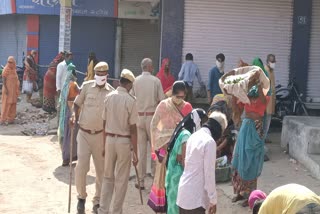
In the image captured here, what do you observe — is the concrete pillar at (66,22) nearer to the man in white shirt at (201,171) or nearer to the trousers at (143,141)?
the trousers at (143,141)

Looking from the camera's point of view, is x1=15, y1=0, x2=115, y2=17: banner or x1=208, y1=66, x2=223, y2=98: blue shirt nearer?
x1=208, y1=66, x2=223, y2=98: blue shirt

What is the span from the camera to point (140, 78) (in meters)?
8.05

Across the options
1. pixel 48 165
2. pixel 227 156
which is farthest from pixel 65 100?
pixel 227 156

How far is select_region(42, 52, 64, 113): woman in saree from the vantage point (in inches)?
555

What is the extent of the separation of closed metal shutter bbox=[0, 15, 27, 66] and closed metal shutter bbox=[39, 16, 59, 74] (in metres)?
0.87

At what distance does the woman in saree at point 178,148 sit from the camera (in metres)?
5.10

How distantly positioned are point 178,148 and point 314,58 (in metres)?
8.01

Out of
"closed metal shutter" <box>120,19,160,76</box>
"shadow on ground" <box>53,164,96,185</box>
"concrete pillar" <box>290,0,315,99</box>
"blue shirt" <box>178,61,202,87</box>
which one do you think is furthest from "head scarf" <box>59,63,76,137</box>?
"closed metal shutter" <box>120,19,160,76</box>

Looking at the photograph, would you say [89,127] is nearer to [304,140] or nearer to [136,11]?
[304,140]

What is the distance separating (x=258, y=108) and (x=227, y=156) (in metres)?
1.81

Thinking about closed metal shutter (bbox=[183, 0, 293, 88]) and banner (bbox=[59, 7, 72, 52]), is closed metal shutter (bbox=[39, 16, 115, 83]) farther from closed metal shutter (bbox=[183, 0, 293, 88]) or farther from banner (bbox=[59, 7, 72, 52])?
closed metal shutter (bbox=[183, 0, 293, 88])

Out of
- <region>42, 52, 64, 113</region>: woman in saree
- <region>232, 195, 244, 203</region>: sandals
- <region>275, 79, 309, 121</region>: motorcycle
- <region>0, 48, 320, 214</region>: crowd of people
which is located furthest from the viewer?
<region>42, 52, 64, 113</region>: woman in saree

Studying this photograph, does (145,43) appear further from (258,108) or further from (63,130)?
(258,108)

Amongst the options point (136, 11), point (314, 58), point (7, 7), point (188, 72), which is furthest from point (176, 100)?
point (7, 7)
